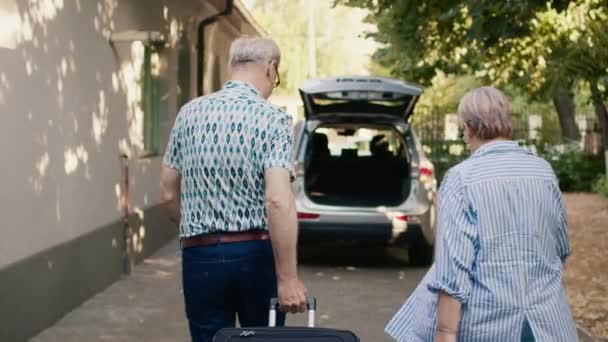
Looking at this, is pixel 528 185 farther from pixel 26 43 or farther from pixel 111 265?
pixel 111 265

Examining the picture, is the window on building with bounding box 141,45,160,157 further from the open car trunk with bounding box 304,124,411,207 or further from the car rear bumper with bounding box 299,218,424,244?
the car rear bumper with bounding box 299,218,424,244

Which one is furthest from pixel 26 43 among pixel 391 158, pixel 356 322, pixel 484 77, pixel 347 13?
pixel 347 13

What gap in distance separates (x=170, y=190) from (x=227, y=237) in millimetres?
463

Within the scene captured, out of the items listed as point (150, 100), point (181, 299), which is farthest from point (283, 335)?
point (150, 100)

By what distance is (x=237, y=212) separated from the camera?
4223mm

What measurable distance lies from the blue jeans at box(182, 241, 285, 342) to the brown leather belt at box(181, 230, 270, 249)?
0.6 inches

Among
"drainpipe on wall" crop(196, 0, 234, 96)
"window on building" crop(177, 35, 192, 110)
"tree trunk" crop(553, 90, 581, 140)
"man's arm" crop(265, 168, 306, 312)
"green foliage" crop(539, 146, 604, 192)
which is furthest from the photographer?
"tree trunk" crop(553, 90, 581, 140)

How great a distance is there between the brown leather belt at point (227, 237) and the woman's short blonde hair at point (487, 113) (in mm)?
883

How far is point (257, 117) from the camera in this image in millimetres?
4234

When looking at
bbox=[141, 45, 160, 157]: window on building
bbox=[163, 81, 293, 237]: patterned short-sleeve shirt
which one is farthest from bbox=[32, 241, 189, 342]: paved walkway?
bbox=[163, 81, 293, 237]: patterned short-sleeve shirt

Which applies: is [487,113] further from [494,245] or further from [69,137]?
[69,137]

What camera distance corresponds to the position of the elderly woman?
3738 mm

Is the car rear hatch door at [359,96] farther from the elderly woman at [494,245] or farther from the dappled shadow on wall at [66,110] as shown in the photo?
the elderly woman at [494,245]

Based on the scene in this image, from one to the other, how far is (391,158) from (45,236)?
5.92 meters
